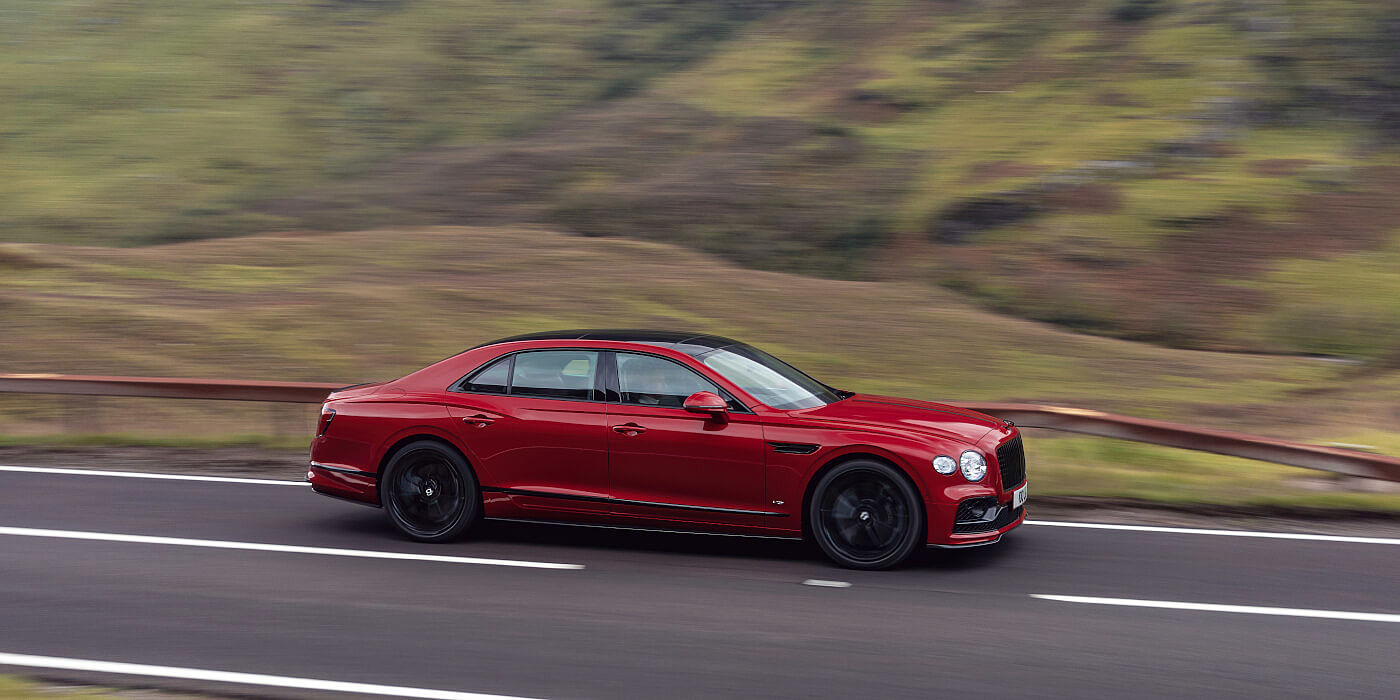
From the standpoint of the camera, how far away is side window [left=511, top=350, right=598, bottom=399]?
818 centimetres

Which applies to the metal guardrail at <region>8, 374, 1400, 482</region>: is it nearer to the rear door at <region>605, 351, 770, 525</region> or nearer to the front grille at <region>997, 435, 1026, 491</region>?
the front grille at <region>997, 435, 1026, 491</region>

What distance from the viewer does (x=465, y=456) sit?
27.3ft

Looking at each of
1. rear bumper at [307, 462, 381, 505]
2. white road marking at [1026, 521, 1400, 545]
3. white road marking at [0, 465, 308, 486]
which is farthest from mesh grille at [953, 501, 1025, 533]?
white road marking at [0, 465, 308, 486]

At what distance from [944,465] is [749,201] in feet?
91.4

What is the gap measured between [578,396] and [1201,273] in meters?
25.3

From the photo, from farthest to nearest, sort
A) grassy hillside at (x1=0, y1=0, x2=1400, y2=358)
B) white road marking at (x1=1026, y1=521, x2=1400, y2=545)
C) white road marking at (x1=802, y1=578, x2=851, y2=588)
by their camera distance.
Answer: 1. grassy hillside at (x1=0, y1=0, x2=1400, y2=358)
2. white road marking at (x1=1026, y1=521, x2=1400, y2=545)
3. white road marking at (x1=802, y1=578, x2=851, y2=588)

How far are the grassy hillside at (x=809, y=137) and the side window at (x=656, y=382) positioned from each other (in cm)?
1816

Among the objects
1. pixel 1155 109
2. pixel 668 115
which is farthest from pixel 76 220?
pixel 1155 109

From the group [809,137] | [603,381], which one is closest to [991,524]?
[603,381]

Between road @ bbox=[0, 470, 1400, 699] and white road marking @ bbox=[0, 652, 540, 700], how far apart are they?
0.13ft

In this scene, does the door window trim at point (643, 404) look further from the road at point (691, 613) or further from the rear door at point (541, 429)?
the road at point (691, 613)

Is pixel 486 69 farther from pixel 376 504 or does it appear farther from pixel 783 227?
pixel 376 504

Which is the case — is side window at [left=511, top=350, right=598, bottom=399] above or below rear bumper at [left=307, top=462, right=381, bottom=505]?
above

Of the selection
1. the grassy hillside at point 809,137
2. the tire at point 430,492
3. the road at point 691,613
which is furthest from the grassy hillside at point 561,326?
the grassy hillside at point 809,137
